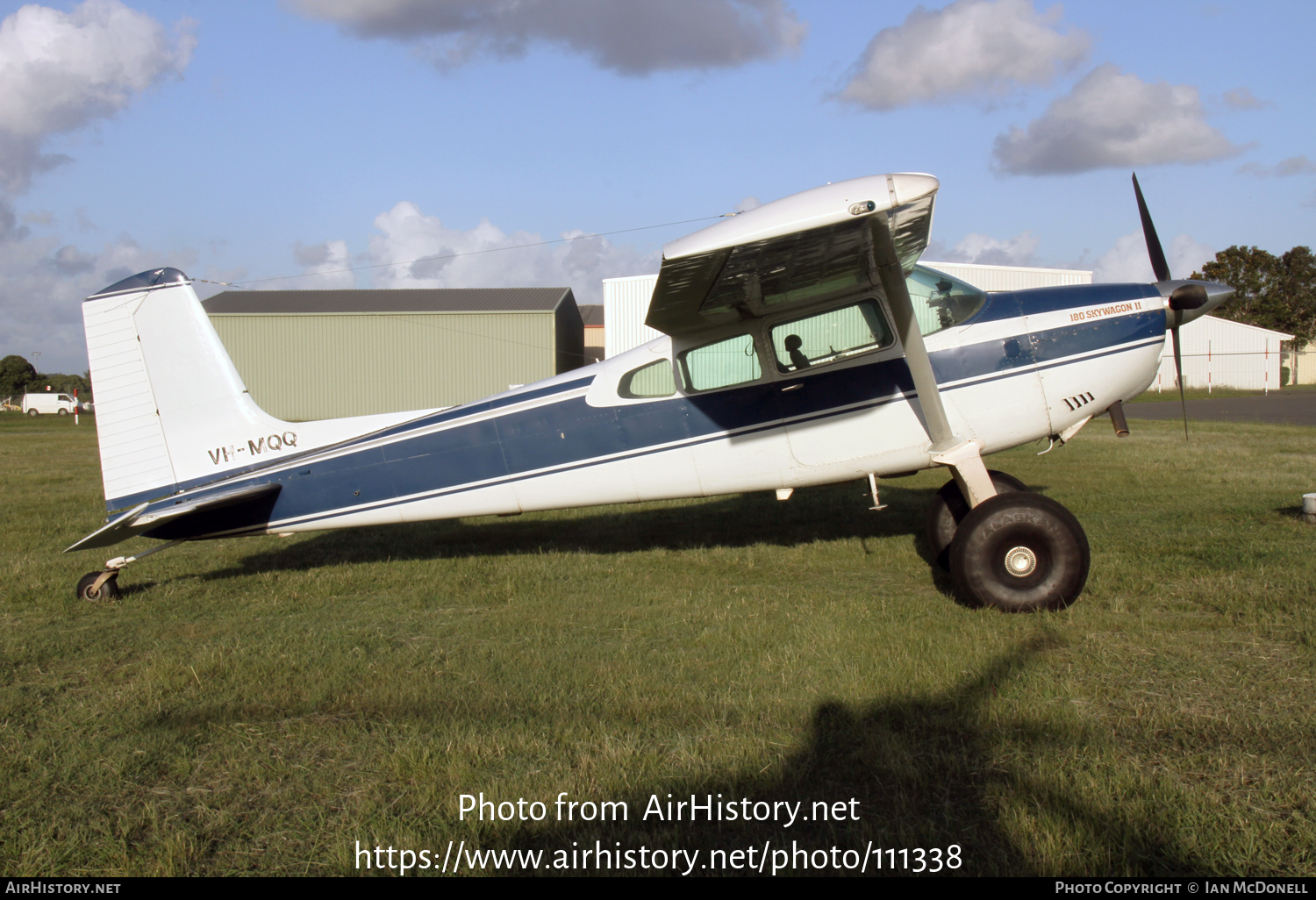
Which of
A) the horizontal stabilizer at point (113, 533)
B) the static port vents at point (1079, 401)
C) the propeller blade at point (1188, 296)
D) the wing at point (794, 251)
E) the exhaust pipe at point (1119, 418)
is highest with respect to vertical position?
the wing at point (794, 251)

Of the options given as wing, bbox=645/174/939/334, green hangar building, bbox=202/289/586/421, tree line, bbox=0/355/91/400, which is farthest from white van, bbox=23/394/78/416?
wing, bbox=645/174/939/334

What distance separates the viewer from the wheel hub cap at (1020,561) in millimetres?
5363

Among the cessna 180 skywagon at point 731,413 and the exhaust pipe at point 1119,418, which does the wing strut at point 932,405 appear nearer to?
the cessna 180 skywagon at point 731,413

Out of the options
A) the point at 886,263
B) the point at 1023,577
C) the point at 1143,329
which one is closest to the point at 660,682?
the point at 1023,577

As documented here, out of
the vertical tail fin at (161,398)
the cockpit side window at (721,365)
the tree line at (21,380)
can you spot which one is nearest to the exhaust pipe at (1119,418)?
the cockpit side window at (721,365)

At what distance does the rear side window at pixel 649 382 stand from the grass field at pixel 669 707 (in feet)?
5.10

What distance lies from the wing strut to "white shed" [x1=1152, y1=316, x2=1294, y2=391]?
147ft

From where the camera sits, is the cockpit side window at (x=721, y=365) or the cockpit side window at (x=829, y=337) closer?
the cockpit side window at (x=829, y=337)

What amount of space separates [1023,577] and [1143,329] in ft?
7.87

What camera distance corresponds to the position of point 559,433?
6.85 m

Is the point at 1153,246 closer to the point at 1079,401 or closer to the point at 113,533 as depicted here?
the point at 1079,401

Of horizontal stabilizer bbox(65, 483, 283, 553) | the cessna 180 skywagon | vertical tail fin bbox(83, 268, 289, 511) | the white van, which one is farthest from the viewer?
the white van

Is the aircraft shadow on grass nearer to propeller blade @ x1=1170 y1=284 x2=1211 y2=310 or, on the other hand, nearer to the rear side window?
the rear side window

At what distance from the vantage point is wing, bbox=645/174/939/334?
4.54m
